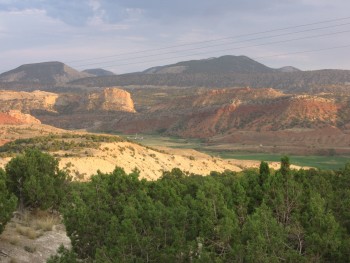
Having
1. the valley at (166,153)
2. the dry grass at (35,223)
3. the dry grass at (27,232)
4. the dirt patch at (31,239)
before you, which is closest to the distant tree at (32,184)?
the valley at (166,153)

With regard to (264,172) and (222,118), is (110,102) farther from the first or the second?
(264,172)

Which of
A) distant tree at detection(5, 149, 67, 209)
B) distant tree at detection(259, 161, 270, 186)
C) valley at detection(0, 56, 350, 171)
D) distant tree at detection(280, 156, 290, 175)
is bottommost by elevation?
valley at detection(0, 56, 350, 171)

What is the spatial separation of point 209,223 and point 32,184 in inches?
378

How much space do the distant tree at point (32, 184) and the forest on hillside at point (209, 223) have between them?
9.58 feet

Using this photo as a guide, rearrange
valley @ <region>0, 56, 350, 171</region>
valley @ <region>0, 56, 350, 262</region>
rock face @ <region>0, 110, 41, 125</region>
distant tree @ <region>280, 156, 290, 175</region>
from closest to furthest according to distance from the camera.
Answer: valley @ <region>0, 56, 350, 262</region> < distant tree @ <region>280, 156, 290, 175</region> < rock face @ <region>0, 110, 41, 125</region> < valley @ <region>0, 56, 350, 171</region>

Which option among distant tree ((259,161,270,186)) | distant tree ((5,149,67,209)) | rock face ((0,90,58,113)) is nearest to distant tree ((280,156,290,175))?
distant tree ((259,161,270,186))

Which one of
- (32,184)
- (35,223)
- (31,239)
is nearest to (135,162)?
(32,184)

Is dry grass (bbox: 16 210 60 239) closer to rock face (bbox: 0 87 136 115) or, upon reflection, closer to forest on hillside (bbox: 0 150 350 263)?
forest on hillside (bbox: 0 150 350 263)

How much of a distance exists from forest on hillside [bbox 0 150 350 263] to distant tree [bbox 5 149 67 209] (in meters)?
2.92

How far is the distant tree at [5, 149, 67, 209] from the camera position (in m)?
18.4

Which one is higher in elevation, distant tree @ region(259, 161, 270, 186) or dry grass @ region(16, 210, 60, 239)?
distant tree @ region(259, 161, 270, 186)

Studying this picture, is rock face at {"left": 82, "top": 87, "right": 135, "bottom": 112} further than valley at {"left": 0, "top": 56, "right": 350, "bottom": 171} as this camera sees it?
Yes

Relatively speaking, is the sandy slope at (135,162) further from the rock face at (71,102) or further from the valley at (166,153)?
the rock face at (71,102)

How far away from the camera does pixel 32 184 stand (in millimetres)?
18297
